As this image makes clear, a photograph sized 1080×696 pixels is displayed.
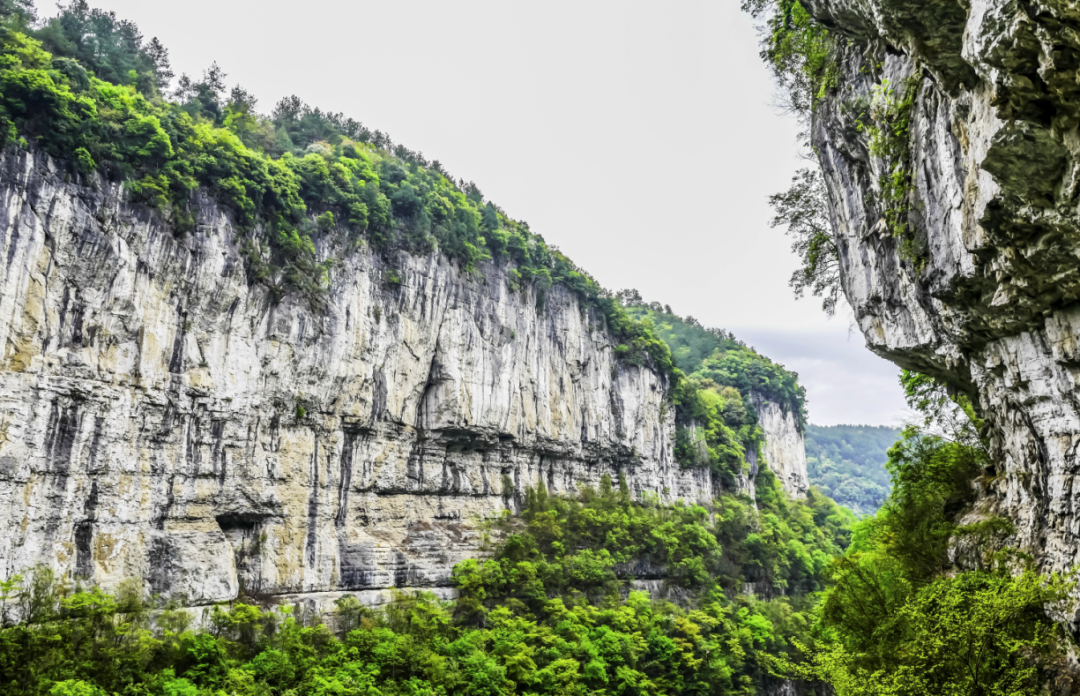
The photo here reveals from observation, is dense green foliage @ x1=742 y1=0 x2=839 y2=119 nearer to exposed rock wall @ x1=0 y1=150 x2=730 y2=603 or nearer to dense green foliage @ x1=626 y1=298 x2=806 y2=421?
exposed rock wall @ x1=0 y1=150 x2=730 y2=603

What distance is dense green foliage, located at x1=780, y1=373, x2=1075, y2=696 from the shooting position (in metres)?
8.73

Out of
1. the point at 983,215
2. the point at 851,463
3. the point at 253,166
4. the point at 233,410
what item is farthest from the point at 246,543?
the point at 851,463

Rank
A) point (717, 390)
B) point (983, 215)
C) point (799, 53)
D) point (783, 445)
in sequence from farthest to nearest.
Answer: point (783, 445), point (717, 390), point (799, 53), point (983, 215)

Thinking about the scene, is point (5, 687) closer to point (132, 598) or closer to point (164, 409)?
point (132, 598)

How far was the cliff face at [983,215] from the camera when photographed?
259 inches

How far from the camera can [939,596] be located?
32.2 ft

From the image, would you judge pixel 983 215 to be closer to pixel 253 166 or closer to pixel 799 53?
pixel 799 53

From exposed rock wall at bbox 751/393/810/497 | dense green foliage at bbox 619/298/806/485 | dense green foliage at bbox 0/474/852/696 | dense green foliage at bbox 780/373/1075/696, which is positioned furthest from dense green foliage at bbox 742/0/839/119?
exposed rock wall at bbox 751/393/810/497

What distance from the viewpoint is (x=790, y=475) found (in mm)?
59406

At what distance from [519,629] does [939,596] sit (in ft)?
58.4

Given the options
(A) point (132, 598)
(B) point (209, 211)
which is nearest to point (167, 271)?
(B) point (209, 211)

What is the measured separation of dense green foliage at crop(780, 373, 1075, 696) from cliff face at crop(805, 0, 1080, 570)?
0.94 metres

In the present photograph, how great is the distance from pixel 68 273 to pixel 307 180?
35.5 ft

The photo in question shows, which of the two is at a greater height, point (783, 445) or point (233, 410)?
point (233, 410)
